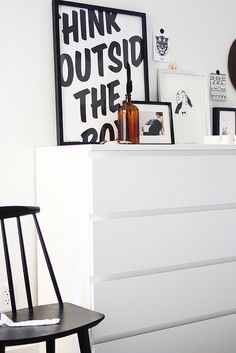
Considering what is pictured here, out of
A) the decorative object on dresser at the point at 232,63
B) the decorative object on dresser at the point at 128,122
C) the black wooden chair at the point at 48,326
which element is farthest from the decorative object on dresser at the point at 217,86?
the black wooden chair at the point at 48,326

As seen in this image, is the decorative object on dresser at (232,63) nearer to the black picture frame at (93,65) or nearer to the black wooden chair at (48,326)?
the black picture frame at (93,65)

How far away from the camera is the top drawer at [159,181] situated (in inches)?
86.0

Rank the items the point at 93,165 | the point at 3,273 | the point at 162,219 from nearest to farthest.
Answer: the point at 93,165, the point at 162,219, the point at 3,273

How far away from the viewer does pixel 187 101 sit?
9.64 feet

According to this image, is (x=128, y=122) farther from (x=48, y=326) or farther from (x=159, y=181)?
(x=48, y=326)

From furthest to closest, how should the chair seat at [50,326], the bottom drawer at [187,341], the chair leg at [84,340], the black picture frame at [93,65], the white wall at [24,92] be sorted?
the black picture frame at [93,65] → the white wall at [24,92] → the bottom drawer at [187,341] → the chair leg at [84,340] → the chair seat at [50,326]

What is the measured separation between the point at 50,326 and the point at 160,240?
0.63 meters

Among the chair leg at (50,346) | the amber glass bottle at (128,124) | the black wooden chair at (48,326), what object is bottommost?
the chair leg at (50,346)

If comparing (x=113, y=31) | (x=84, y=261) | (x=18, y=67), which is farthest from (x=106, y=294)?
(x=113, y=31)

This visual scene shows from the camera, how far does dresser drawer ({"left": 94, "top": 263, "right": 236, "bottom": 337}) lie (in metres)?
2.21

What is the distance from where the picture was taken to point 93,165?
7.05ft

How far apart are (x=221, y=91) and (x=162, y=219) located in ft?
3.39

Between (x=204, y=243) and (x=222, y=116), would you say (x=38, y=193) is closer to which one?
(x=204, y=243)

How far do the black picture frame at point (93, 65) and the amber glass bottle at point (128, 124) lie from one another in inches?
4.4
